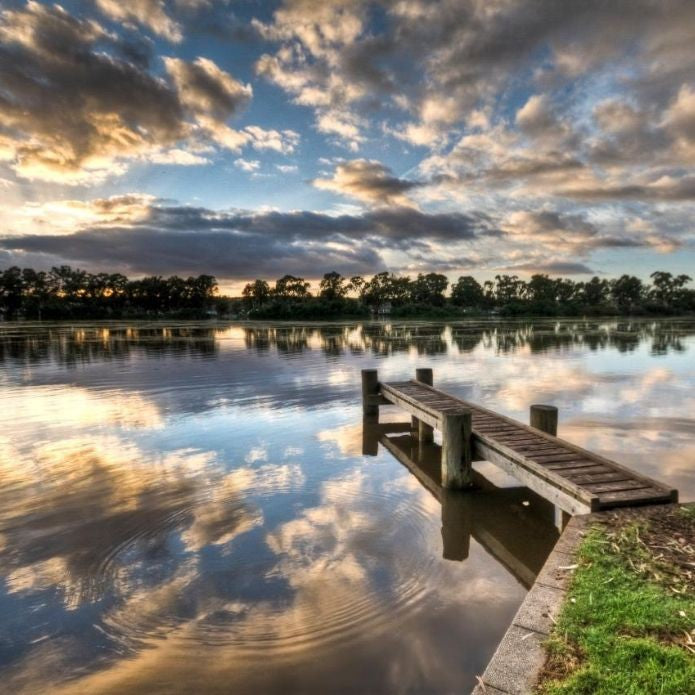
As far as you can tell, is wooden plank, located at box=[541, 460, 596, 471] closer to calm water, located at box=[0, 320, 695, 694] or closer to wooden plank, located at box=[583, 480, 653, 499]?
wooden plank, located at box=[583, 480, 653, 499]

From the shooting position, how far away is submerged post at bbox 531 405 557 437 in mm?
9766

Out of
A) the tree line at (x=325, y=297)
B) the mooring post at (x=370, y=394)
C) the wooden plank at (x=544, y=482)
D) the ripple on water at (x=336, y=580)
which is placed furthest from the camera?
the tree line at (x=325, y=297)

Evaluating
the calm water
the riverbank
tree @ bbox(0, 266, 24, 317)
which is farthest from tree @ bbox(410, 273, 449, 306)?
the riverbank

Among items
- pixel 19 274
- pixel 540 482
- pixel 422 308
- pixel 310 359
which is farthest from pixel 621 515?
pixel 19 274

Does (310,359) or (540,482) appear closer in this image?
(540,482)

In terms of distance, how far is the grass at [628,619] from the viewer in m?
3.24

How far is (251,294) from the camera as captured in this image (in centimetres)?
15112

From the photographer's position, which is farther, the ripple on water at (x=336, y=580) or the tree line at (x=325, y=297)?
the tree line at (x=325, y=297)

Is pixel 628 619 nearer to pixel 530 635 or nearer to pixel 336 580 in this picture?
pixel 530 635

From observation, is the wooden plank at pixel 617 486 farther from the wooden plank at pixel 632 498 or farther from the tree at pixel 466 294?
the tree at pixel 466 294

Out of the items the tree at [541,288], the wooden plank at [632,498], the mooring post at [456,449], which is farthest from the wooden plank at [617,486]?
the tree at [541,288]

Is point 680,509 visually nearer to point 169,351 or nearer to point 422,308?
point 169,351

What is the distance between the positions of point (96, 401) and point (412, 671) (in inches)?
620

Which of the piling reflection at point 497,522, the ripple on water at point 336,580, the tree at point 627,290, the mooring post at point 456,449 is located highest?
the tree at point 627,290
